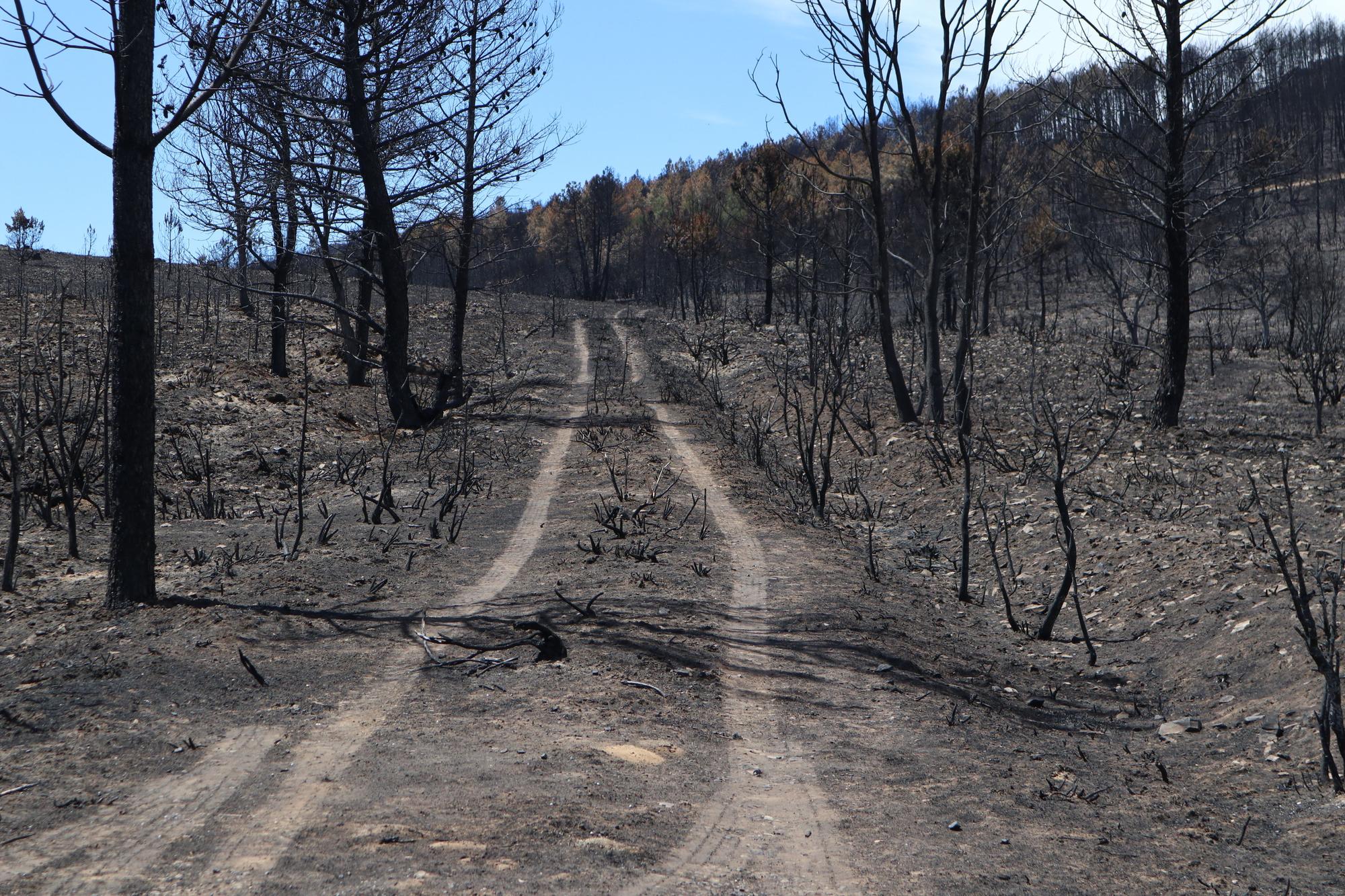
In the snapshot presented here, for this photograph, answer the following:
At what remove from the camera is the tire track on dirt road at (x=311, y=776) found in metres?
3.67

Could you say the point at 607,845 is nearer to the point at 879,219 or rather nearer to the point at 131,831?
the point at 131,831

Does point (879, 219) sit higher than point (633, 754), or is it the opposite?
point (879, 219)

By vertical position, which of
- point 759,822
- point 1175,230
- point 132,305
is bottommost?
point 759,822

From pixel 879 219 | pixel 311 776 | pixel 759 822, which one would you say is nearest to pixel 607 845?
pixel 759 822

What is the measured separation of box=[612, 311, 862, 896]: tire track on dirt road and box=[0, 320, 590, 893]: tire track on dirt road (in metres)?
1.52

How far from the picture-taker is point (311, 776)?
15.2 feet

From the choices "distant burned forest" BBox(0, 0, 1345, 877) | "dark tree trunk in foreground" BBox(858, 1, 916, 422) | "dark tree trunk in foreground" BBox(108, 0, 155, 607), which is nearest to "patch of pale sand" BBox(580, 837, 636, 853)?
"distant burned forest" BBox(0, 0, 1345, 877)

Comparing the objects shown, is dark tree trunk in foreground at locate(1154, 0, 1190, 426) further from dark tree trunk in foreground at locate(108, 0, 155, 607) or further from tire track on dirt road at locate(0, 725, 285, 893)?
tire track on dirt road at locate(0, 725, 285, 893)

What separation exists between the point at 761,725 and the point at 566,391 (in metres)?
21.8

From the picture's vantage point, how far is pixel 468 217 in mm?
21781

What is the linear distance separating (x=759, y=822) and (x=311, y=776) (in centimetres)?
215

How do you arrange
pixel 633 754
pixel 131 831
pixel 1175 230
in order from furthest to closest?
pixel 1175 230 < pixel 633 754 < pixel 131 831

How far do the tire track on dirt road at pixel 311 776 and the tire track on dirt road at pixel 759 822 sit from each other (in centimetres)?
144

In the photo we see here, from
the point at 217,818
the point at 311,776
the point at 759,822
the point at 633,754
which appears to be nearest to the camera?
the point at 217,818
